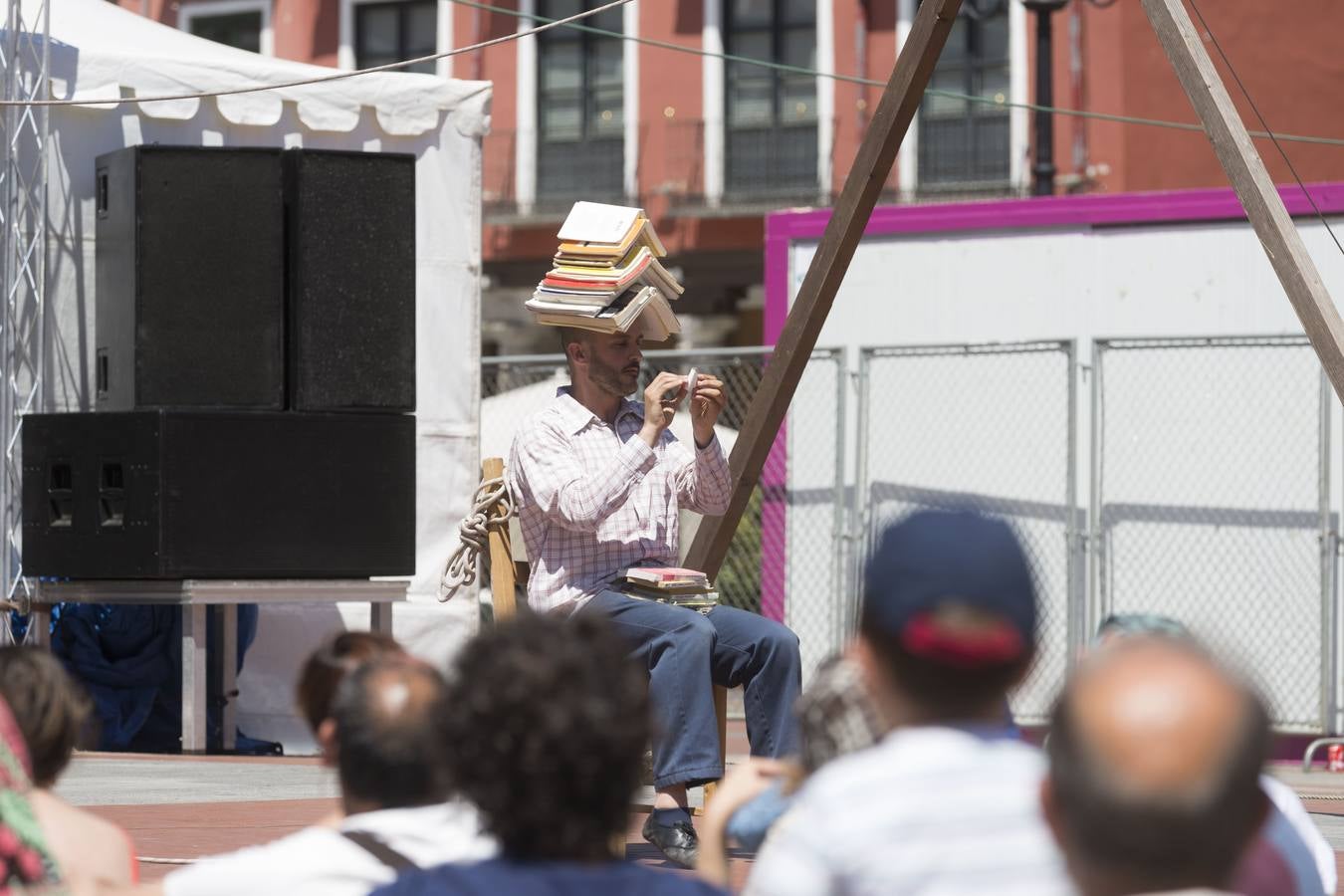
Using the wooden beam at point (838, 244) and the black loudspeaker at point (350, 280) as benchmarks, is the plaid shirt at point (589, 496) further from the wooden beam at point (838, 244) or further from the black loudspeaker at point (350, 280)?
the black loudspeaker at point (350, 280)

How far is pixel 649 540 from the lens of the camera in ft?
17.1

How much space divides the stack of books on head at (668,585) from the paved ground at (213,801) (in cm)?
55

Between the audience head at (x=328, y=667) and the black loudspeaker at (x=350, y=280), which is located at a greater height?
the black loudspeaker at (x=350, y=280)

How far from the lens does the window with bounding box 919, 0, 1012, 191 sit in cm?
2369

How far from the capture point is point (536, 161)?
84.5 feet

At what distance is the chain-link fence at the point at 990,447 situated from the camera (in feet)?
33.6

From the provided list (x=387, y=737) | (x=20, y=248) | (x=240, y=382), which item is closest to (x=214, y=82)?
(x=20, y=248)

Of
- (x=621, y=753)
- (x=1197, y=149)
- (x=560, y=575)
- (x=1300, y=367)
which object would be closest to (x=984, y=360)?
(x=1300, y=367)

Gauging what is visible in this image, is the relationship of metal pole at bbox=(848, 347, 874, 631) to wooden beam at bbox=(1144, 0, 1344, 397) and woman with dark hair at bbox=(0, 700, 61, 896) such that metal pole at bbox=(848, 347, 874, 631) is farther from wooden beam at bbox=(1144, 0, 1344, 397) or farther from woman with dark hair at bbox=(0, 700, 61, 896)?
woman with dark hair at bbox=(0, 700, 61, 896)

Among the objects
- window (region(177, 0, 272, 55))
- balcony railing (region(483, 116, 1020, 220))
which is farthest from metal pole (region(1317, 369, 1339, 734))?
window (region(177, 0, 272, 55))

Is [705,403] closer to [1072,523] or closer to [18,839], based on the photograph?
[18,839]

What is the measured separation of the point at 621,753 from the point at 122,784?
5307 mm

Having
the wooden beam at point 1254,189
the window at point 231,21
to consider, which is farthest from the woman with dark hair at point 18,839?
the window at point 231,21

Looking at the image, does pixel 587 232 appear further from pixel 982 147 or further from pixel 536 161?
pixel 536 161
